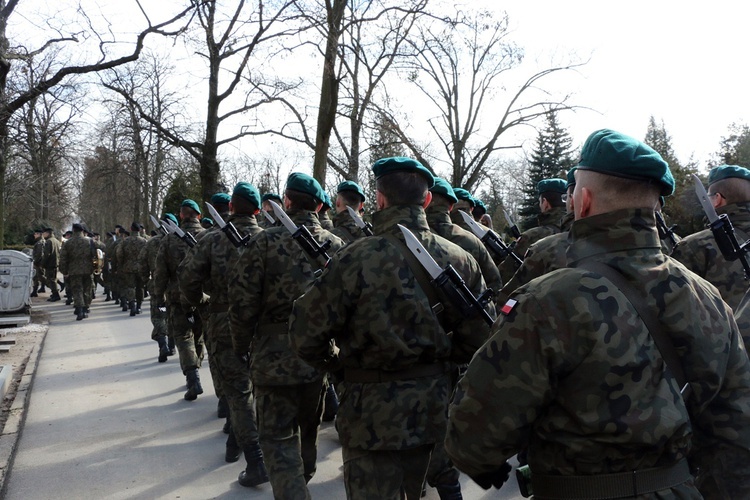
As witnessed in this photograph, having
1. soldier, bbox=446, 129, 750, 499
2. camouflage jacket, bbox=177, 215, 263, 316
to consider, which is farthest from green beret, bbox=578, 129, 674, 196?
camouflage jacket, bbox=177, 215, 263, 316

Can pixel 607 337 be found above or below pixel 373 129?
below

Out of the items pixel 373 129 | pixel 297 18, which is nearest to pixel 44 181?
pixel 373 129

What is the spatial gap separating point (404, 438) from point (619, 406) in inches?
64.1

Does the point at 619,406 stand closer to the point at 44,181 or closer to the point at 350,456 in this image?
the point at 350,456

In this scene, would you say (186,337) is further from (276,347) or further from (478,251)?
(478,251)

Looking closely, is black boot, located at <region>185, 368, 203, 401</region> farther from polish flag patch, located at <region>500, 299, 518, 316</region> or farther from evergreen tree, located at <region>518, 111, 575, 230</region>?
evergreen tree, located at <region>518, 111, 575, 230</region>

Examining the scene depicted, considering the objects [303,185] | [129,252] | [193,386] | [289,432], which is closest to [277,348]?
[289,432]

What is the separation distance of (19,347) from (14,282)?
261 centimetres

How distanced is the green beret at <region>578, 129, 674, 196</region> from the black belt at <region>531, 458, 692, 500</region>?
0.85 m

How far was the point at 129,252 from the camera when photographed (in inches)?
676

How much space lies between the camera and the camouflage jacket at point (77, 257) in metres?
16.9

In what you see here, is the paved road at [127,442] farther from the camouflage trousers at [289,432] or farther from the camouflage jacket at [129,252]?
the camouflage jacket at [129,252]

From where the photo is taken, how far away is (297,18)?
14.7 meters

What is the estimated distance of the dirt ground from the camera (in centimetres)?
818
